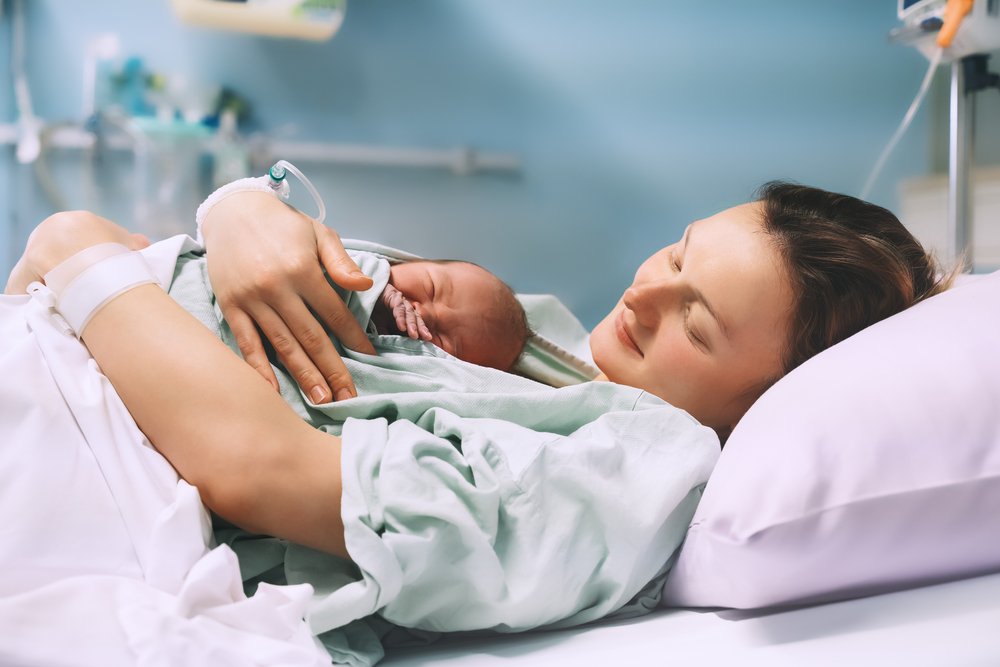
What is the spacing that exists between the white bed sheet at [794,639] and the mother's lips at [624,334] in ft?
1.17

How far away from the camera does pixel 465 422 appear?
29.6 inches

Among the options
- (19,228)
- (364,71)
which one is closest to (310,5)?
(364,71)

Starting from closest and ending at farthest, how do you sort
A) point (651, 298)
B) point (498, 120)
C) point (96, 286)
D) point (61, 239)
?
1. point (96, 286)
2. point (61, 239)
3. point (651, 298)
4. point (498, 120)

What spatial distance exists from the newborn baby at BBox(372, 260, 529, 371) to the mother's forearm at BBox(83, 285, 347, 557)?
0.31 meters

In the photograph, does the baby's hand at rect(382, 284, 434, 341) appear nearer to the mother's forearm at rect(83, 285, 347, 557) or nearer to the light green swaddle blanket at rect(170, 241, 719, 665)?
the light green swaddle blanket at rect(170, 241, 719, 665)

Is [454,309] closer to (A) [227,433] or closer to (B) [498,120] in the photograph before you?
(A) [227,433]

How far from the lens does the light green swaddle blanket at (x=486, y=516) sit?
2.07 ft

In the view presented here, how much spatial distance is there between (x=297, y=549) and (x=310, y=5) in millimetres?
1926

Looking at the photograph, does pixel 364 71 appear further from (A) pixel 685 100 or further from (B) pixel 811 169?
(B) pixel 811 169

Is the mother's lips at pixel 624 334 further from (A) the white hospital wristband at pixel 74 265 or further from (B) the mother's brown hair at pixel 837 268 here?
(A) the white hospital wristband at pixel 74 265

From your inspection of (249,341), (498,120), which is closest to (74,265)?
(249,341)

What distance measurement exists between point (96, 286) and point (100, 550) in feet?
0.82

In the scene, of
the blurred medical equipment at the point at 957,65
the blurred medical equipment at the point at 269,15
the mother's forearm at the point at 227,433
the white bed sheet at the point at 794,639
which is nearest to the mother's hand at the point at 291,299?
the mother's forearm at the point at 227,433

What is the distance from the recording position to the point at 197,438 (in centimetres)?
66
